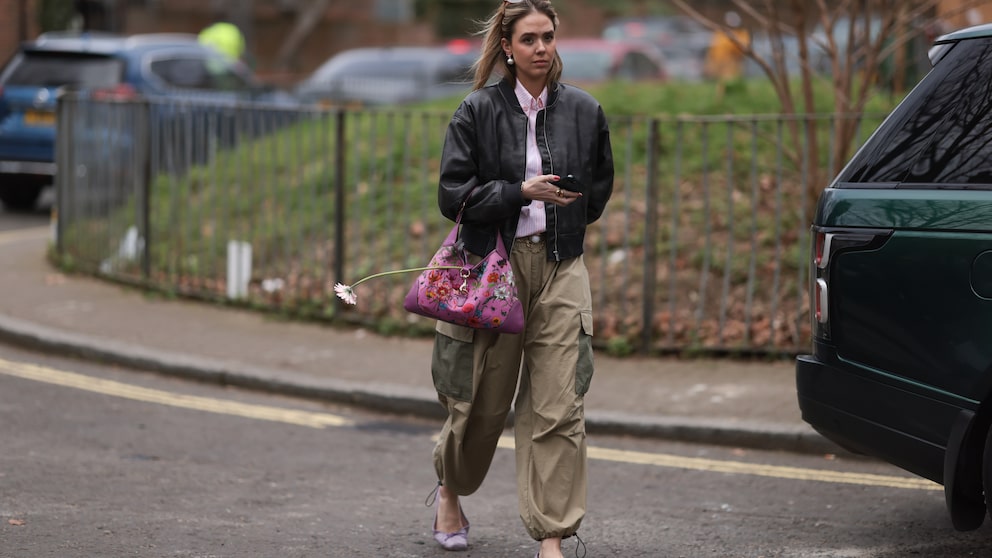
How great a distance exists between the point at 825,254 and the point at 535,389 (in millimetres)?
1076

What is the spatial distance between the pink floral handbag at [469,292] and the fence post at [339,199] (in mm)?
4738

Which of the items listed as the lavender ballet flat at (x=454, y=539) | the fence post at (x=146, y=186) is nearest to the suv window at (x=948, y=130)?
the lavender ballet flat at (x=454, y=539)

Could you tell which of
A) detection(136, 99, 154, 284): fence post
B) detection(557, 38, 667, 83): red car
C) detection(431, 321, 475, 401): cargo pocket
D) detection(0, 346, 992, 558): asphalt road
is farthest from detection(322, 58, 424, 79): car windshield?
detection(431, 321, 475, 401): cargo pocket

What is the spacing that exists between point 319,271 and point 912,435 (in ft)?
20.4

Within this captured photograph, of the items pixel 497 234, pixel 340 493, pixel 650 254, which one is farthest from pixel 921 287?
pixel 650 254

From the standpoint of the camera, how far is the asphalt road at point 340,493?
16.3 feet

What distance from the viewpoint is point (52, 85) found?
15453 millimetres

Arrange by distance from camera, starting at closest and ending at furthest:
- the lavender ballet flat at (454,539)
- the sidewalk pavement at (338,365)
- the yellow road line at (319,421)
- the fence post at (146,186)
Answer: the lavender ballet flat at (454,539) → the yellow road line at (319,421) → the sidewalk pavement at (338,365) → the fence post at (146,186)

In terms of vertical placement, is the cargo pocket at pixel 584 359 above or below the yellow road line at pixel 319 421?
above

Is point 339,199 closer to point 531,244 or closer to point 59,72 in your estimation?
point 531,244

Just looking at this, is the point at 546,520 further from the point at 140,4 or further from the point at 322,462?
the point at 140,4

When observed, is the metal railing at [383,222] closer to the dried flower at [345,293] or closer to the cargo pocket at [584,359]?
the cargo pocket at [584,359]

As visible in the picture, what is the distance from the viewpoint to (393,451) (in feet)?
21.9

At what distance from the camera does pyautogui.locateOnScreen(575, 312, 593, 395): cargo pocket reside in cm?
458
